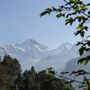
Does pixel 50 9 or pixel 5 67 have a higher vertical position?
pixel 5 67

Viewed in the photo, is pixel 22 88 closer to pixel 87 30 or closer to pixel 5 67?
pixel 5 67

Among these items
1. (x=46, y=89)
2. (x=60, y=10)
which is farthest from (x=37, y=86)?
(x=60, y=10)

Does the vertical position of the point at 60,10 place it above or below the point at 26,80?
below

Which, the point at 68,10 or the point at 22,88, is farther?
the point at 22,88

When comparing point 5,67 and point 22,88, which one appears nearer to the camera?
point 22,88

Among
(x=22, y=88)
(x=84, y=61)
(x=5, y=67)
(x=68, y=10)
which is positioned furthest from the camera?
(x=5, y=67)

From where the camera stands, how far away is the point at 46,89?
49344 millimetres

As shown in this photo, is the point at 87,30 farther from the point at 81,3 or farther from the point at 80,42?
the point at 81,3

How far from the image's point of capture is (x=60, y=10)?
10.6 feet

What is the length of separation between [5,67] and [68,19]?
5163cm

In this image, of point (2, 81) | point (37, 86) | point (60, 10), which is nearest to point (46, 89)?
point (37, 86)

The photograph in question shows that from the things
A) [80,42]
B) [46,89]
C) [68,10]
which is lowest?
[80,42]

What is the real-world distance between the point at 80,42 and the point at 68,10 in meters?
0.53

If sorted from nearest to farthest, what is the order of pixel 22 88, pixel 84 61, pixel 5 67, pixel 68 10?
pixel 84 61 → pixel 68 10 → pixel 22 88 → pixel 5 67
